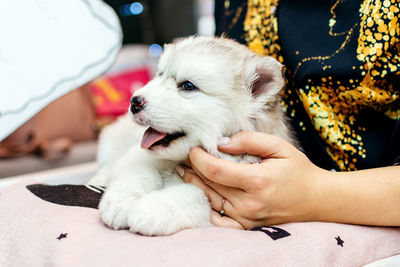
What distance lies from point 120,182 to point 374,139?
79cm

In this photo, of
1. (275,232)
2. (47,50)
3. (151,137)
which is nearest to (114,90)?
(47,50)

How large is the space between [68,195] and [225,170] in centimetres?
45

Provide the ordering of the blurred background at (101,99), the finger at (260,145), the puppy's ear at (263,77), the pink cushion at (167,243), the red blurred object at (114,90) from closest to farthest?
the pink cushion at (167,243), the finger at (260,145), the puppy's ear at (263,77), the blurred background at (101,99), the red blurred object at (114,90)

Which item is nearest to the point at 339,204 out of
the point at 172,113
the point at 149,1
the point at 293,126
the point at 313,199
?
the point at 313,199

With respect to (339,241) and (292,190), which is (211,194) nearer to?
(292,190)

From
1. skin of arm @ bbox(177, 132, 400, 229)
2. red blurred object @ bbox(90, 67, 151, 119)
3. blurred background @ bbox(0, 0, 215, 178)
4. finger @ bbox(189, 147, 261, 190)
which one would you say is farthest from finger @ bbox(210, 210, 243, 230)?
red blurred object @ bbox(90, 67, 151, 119)

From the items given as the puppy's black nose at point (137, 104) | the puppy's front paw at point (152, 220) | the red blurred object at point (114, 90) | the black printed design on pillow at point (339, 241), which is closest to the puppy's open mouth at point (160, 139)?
the puppy's black nose at point (137, 104)

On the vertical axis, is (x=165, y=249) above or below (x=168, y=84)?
below

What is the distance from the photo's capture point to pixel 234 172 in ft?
2.61

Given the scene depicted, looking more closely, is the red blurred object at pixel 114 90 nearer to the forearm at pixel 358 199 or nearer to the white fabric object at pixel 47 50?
the white fabric object at pixel 47 50

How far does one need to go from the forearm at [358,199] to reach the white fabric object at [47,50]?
815 millimetres

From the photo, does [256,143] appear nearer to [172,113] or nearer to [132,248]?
[172,113]

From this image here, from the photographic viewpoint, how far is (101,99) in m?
3.07

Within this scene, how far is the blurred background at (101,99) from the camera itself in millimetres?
2053
